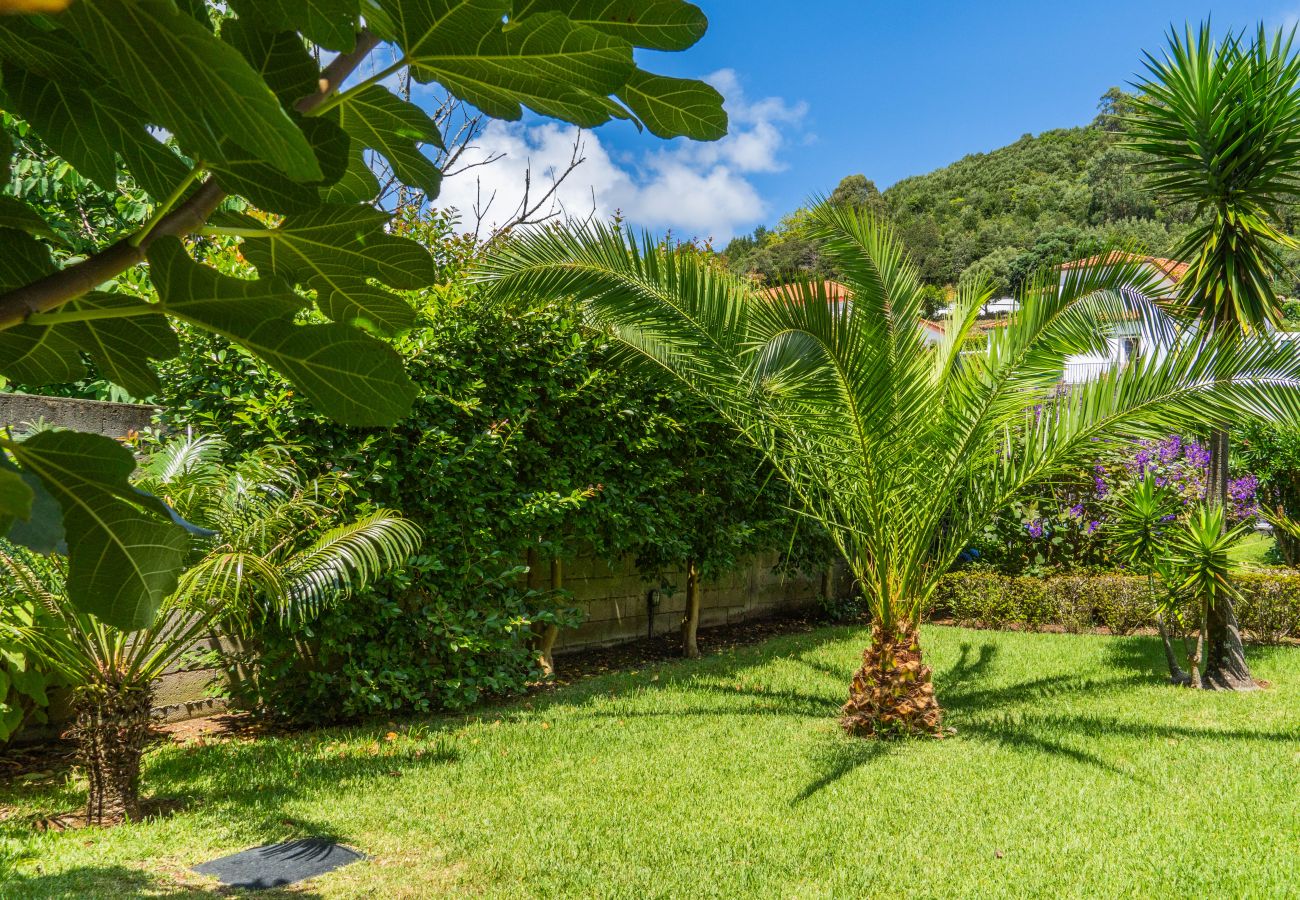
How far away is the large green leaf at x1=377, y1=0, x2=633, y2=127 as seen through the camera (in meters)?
0.59

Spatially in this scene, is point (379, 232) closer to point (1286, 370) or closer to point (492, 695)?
point (1286, 370)

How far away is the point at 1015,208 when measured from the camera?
168 ft

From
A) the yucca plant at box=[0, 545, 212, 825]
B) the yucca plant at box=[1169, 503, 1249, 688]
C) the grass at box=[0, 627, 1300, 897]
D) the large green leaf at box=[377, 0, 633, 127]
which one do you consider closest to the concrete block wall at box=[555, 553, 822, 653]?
the grass at box=[0, 627, 1300, 897]

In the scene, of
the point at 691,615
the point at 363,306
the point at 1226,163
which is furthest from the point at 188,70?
the point at 691,615

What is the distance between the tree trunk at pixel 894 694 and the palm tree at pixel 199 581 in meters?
3.30

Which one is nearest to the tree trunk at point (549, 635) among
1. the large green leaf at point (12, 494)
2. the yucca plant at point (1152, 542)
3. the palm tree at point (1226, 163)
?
the yucca plant at point (1152, 542)

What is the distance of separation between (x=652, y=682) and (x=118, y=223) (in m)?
6.23

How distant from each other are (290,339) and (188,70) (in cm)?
22

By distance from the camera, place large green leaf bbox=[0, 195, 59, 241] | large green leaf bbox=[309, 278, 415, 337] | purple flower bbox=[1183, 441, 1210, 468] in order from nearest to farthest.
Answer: large green leaf bbox=[0, 195, 59, 241]
large green leaf bbox=[309, 278, 415, 337]
purple flower bbox=[1183, 441, 1210, 468]

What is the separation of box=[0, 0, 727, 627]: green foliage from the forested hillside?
35.5 metres

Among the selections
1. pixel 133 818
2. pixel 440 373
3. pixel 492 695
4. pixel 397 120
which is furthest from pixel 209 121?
pixel 492 695

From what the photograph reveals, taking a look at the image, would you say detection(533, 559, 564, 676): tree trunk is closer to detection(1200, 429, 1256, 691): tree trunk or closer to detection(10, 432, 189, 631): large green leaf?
detection(1200, 429, 1256, 691): tree trunk

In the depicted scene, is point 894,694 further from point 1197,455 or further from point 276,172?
point 1197,455

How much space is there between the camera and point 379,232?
74cm
